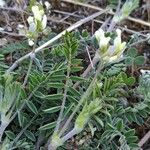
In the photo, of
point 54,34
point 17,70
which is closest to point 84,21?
point 54,34

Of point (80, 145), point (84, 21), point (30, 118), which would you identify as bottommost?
point (80, 145)

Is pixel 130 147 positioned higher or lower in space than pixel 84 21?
lower

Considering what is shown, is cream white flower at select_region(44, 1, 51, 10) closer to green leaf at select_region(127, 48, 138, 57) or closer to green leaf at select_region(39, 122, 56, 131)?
green leaf at select_region(127, 48, 138, 57)

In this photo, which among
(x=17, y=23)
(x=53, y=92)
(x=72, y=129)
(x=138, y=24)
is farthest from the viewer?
(x=138, y=24)

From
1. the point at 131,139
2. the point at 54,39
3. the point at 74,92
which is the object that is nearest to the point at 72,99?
the point at 74,92

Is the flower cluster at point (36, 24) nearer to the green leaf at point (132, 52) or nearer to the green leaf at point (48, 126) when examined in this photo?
the green leaf at point (48, 126)

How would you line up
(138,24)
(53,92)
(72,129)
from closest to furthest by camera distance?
(72,129) → (53,92) → (138,24)

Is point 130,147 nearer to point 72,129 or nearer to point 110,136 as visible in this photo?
point 110,136

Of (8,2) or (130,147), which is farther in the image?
(8,2)
